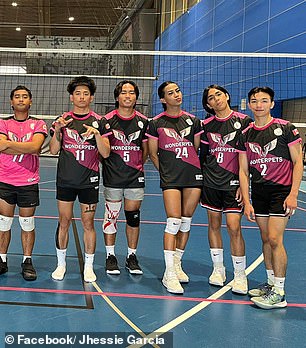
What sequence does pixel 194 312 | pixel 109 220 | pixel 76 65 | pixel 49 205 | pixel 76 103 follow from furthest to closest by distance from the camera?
pixel 76 65, pixel 49 205, pixel 109 220, pixel 76 103, pixel 194 312

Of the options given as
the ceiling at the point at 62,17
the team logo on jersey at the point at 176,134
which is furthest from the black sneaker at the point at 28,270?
the ceiling at the point at 62,17

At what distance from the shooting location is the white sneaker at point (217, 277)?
3539 millimetres

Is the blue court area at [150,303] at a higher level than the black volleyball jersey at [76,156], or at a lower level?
lower

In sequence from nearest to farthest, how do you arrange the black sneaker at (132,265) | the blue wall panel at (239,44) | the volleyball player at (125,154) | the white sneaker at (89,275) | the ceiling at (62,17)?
1. the white sneaker at (89,275)
2. the volleyball player at (125,154)
3. the black sneaker at (132,265)
4. the blue wall panel at (239,44)
5. the ceiling at (62,17)

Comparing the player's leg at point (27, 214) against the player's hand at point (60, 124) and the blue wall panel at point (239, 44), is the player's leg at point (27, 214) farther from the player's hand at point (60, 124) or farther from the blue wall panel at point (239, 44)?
the blue wall panel at point (239, 44)

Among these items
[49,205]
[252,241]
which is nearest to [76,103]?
[252,241]

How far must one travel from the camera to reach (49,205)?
6.78 m

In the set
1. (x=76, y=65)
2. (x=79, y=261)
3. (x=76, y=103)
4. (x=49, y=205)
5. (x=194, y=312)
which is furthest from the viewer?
(x=76, y=65)

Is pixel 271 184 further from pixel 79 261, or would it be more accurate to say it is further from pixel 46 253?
pixel 46 253

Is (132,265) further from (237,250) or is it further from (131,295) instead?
(237,250)

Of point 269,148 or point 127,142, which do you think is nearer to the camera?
point 269,148

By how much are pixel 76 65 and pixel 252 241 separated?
15640 mm

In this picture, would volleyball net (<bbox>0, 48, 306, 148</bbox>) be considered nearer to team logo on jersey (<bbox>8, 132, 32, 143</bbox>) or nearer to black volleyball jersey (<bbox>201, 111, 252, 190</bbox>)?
team logo on jersey (<bbox>8, 132, 32, 143</bbox>)

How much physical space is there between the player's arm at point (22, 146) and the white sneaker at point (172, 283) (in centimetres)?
147
